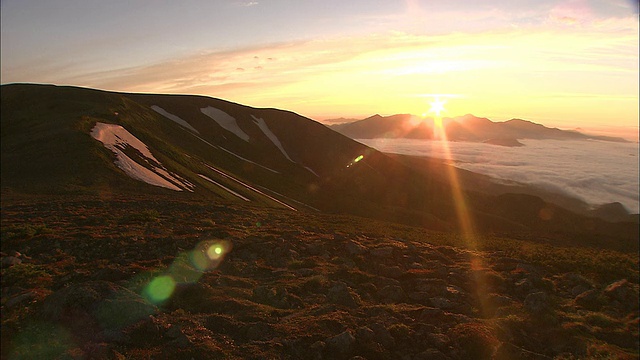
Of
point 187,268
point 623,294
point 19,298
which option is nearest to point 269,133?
point 187,268

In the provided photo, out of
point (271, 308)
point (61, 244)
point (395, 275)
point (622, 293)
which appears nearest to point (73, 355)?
point (271, 308)

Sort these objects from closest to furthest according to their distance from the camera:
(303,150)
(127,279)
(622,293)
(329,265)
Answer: (127,279), (622,293), (329,265), (303,150)

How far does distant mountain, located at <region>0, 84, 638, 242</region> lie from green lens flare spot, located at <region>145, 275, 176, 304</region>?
17970 mm

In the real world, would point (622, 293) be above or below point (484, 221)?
above

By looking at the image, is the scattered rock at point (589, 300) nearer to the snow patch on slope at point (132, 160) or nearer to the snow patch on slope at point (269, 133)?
the snow patch on slope at point (132, 160)

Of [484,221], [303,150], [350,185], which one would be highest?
[303,150]

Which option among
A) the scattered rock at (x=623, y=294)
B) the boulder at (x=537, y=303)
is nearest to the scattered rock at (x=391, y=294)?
the boulder at (x=537, y=303)

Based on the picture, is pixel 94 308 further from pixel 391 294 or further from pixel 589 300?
pixel 589 300

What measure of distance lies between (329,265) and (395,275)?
2834 mm

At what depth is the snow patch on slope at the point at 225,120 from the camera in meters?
94.6

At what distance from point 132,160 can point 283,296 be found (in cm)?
3261

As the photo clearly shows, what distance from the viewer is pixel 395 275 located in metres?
15.5

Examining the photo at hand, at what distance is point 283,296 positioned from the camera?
41.2 ft

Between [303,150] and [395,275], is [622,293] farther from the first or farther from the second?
[303,150]
